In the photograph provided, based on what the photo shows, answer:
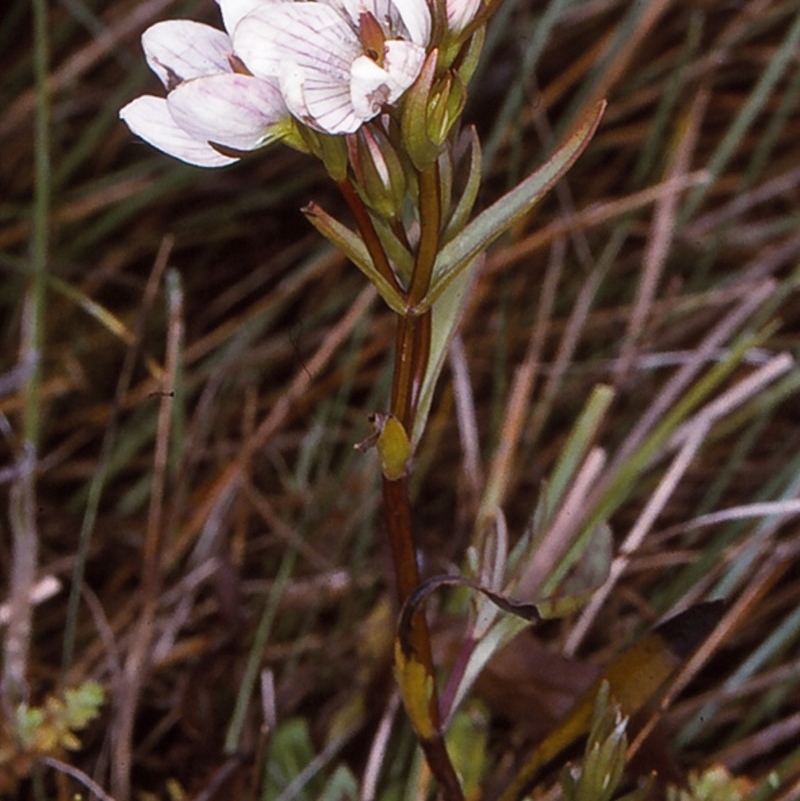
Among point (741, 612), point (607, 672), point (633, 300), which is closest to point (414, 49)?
point (607, 672)

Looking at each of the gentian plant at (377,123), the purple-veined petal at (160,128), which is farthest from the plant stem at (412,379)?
the purple-veined petal at (160,128)

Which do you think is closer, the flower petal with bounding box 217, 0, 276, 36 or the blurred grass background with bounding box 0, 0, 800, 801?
the flower petal with bounding box 217, 0, 276, 36

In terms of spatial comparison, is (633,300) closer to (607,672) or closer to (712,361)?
(712,361)

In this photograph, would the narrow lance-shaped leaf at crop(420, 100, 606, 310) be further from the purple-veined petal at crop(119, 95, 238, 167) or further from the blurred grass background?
the blurred grass background

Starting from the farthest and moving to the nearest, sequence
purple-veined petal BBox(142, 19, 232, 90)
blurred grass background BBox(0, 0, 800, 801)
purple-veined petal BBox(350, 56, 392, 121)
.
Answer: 1. blurred grass background BBox(0, 0, 800, 801)
2. purple-veined petal BBox(142, 19, 232, 90)
3. purple-veined petal BBox(350, 56, 392, 121)

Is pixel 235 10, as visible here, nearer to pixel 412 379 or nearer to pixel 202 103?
pixel 202 103

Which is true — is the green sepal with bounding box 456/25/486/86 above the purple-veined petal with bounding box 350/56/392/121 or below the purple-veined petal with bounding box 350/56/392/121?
below

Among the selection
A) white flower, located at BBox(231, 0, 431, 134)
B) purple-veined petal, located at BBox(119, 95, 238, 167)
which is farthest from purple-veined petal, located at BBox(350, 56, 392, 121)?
purple-veined petal, located at BBox(119, 95, 238, 167)

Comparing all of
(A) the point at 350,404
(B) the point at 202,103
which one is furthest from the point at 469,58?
(A) the point at 350,404
